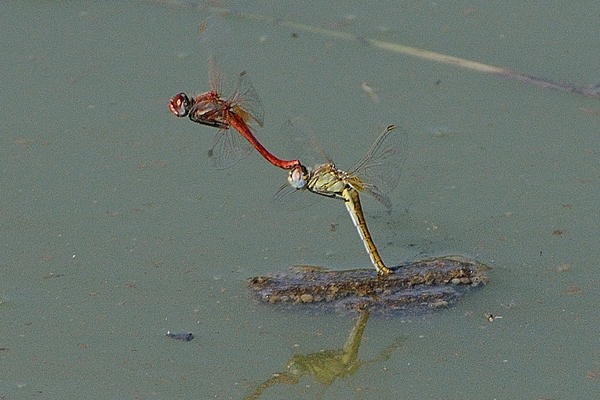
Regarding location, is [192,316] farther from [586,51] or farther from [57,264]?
[586,51]

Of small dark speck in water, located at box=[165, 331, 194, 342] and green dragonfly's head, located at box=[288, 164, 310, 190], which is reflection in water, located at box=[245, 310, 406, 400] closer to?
small dark speck in water, located at box=[165, 331, 194, 342]

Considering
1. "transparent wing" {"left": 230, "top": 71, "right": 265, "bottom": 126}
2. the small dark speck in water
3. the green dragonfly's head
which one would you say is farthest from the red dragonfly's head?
the small dark speck in water

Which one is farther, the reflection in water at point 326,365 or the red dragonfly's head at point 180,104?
the red dragonfly's head at point 180,104

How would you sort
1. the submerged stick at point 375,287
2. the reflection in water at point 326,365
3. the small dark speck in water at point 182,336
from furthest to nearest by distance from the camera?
the submerged stick at point 375,287
the small dark speck in water at point 182,336
the reflection in water at point 326,365

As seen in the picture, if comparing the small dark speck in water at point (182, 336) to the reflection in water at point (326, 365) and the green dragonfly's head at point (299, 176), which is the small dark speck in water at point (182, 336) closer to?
the reflection in water at point (326, 365)

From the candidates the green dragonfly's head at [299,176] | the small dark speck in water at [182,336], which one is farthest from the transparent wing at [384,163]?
the small dark speck in water at [182,336]

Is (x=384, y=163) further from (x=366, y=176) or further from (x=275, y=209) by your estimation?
(x=275, y=209)

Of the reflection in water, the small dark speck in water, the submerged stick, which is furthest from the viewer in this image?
the submerged stick
